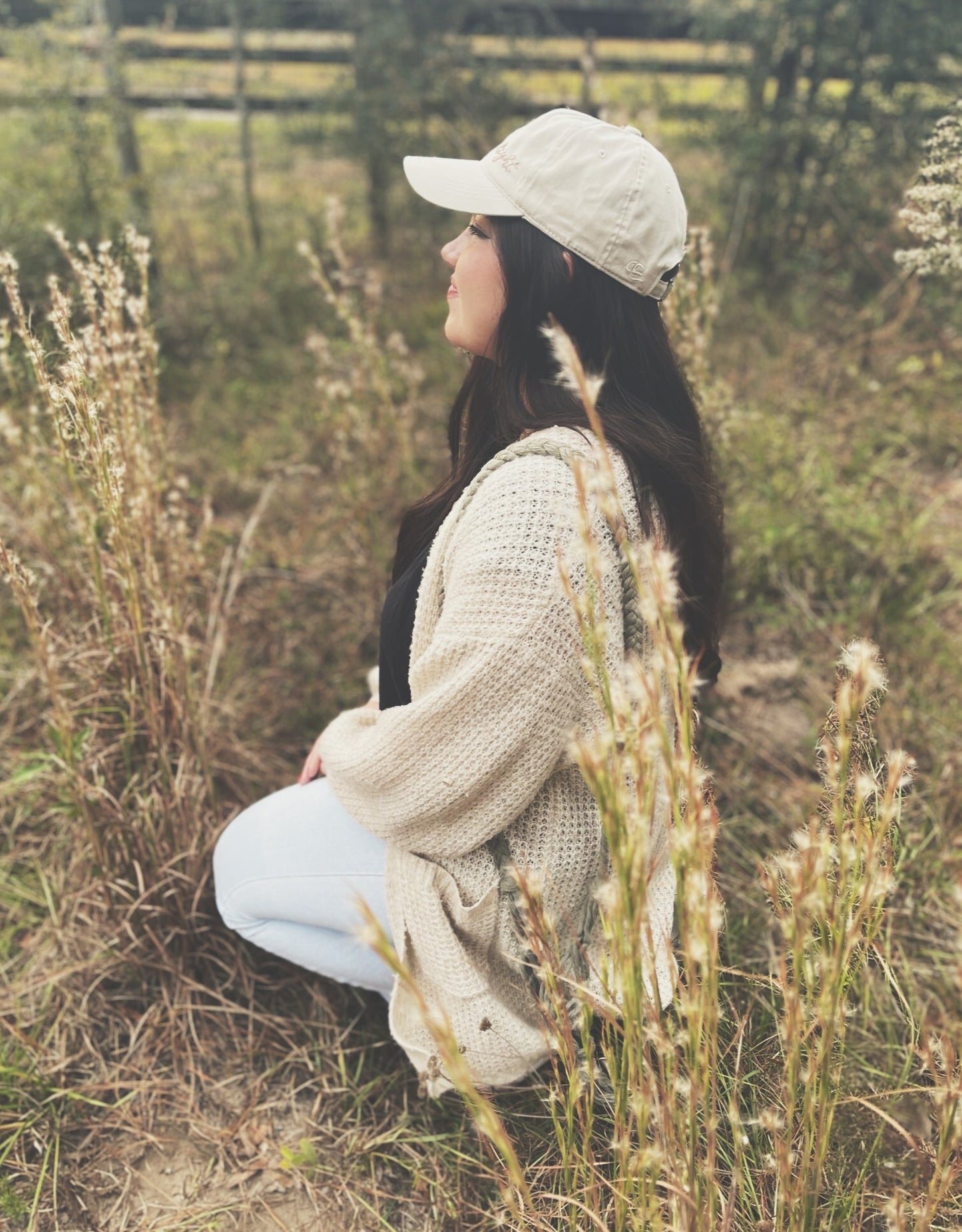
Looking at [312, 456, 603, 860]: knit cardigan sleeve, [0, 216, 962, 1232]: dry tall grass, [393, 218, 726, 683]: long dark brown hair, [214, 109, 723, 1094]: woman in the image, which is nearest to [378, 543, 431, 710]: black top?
[214, 109, 723, 1094]: woman

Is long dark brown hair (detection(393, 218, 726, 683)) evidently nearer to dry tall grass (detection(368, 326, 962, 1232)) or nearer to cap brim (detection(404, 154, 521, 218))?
cap brim (detection(404, 154, 521, 218))

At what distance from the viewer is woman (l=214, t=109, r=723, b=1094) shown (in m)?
1.25

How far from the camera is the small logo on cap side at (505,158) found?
53.7 inches

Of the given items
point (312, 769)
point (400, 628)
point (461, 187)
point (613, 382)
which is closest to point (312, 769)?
point (312, 769)

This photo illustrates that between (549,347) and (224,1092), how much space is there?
57.4 inches

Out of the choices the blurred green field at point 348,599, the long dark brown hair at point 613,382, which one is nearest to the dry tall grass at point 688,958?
the blurred green field at point 348,599

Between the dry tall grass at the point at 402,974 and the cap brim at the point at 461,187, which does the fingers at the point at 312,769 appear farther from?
the cap brim at the point at 461,187

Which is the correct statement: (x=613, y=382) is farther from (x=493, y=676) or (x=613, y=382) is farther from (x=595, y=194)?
(x=493, y=676)

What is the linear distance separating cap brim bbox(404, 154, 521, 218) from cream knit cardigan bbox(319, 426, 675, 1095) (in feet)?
1.10

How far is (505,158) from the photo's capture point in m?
1.38

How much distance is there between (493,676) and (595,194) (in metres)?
0.69

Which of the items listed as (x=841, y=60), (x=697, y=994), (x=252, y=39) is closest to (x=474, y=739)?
(x=697, y=994)

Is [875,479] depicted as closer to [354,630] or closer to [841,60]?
[354,630]

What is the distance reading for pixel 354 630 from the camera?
2.77 m
